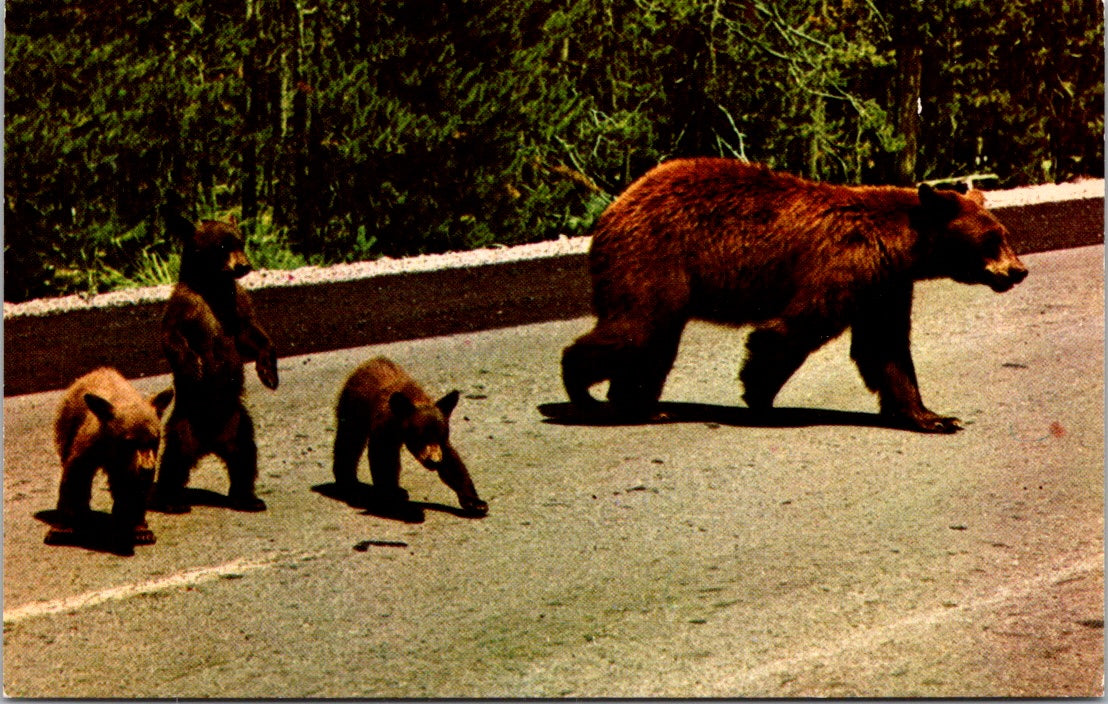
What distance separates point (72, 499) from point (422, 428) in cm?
110

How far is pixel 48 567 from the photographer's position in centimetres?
569

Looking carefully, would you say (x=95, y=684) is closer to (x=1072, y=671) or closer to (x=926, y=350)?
(x=1072, y=671)

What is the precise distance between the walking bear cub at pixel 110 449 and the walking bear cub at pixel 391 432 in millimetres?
726

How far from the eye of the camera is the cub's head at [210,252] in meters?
5.79

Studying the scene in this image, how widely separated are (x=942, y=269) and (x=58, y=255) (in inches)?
140

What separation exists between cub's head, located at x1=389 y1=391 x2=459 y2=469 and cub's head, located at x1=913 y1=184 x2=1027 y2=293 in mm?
2214

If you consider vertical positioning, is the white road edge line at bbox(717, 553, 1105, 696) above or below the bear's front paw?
below

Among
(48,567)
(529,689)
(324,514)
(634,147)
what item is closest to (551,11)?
(634,147)

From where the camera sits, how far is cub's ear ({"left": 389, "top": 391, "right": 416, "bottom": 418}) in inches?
234

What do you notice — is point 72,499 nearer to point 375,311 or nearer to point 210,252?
point 210,252

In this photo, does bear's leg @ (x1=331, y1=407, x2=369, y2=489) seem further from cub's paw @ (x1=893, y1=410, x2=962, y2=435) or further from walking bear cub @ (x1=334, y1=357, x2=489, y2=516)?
cub's paw @ (x1=893, y1=410, x2=962, y2=435)

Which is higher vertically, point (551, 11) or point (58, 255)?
point (551, 11)

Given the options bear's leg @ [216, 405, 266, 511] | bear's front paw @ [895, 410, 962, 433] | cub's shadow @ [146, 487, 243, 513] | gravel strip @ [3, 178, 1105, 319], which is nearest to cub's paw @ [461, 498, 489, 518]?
bear's leg @ [216, 405, 266, 511]

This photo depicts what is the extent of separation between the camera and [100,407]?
17.7 feet
